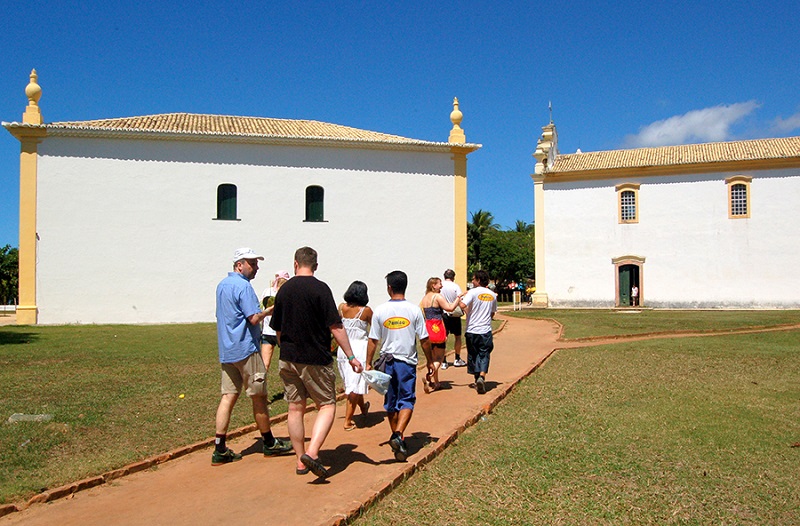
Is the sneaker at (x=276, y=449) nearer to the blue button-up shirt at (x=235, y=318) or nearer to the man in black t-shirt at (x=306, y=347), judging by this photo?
the man in black t-shirt at (x=306, y=347)

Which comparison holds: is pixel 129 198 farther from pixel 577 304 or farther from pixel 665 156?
pixel 665 156

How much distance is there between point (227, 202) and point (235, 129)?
275cm

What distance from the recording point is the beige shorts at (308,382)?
15.6 ft

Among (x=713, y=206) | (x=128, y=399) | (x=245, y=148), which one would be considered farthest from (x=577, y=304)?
(x=128, y=399)

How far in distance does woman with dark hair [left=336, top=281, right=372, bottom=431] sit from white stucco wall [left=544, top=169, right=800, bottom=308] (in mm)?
26026

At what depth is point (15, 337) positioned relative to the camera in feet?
49.3

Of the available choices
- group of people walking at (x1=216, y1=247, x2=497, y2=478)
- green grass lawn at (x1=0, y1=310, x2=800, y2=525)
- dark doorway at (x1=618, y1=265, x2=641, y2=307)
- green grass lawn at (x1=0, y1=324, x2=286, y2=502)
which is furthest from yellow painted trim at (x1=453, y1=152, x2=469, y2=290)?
group of people walking at (x1=216, y1=247, x2=497, y2=478)

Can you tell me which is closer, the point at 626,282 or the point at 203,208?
the point at 203,208

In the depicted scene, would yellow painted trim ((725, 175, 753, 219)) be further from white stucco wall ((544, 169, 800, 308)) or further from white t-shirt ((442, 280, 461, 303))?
white t-shirt ((442, 280, 461, 303))

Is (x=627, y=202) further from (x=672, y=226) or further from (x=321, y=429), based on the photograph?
(x=321, y=429)

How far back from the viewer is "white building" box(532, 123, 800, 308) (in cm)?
2847

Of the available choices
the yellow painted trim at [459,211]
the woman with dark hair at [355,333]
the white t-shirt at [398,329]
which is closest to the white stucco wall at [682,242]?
the yellow painted trim at [459,211]

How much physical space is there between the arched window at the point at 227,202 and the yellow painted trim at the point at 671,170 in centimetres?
1630

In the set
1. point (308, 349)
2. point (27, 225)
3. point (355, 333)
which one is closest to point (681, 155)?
point (27, 225)
